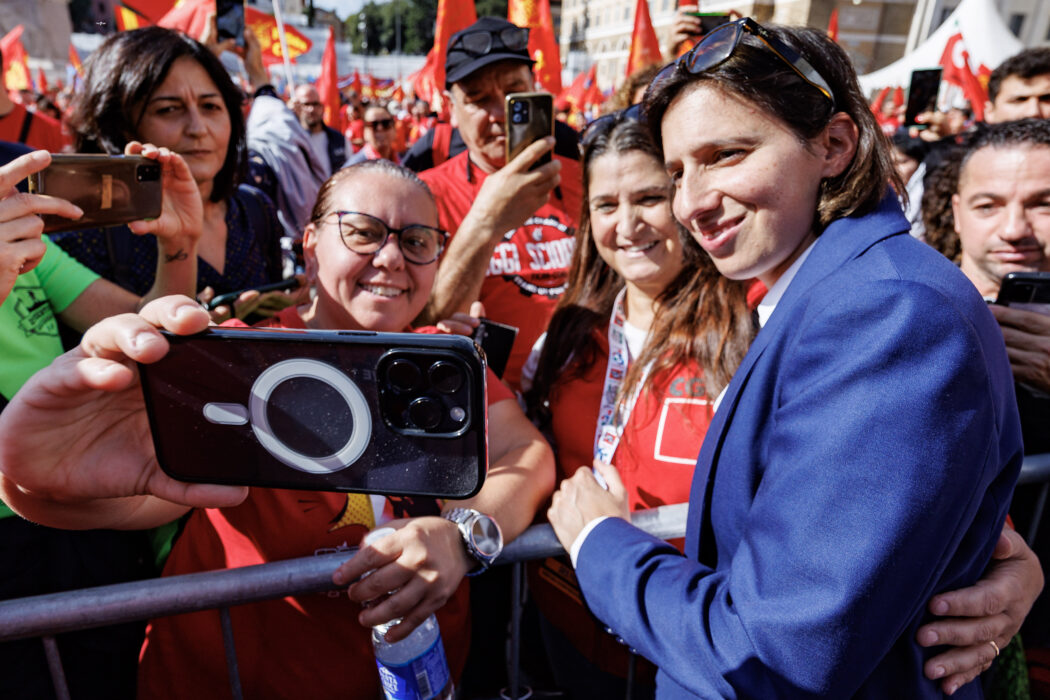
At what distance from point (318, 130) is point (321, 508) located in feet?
20.2

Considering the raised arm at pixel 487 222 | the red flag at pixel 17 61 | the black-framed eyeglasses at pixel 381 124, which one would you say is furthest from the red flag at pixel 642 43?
the red flag at pixel 17 61

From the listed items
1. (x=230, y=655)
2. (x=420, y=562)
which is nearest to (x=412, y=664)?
(x=420, y=562)

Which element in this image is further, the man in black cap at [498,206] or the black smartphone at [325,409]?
the man in black cap at [498,206]

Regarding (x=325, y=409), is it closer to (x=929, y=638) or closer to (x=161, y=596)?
(x=161, y=596)

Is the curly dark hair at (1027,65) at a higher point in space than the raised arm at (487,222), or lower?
higher

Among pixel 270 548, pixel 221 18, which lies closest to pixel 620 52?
pixel 221 18

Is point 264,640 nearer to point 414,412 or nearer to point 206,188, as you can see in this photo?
point 414,412

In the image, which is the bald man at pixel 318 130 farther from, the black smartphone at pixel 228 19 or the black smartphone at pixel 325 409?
the black smartphone at pixel 325 409

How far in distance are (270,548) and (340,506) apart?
0.19 metres

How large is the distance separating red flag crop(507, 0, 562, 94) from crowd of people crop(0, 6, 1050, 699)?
17.1 feet

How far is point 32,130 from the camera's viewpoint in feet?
11.0

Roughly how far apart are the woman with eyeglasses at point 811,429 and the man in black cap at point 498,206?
968 mm

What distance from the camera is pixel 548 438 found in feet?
7.23

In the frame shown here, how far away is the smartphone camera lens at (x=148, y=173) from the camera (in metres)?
1.53
